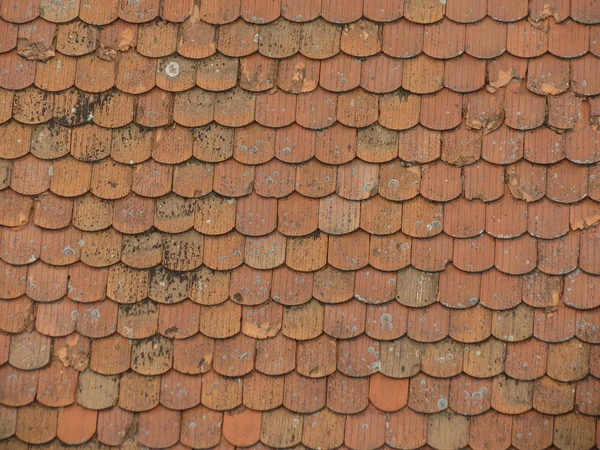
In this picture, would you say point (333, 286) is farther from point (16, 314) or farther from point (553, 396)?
point (16, 314)

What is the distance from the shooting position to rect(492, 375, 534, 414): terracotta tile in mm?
3811

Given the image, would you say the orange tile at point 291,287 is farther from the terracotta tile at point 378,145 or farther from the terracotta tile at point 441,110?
the terracotta tile at point 441,110

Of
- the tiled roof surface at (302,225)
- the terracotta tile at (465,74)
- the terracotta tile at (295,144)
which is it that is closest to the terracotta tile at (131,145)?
the tiled roof surface at (302,225)

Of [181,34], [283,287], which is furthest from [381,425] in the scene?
[181,34]

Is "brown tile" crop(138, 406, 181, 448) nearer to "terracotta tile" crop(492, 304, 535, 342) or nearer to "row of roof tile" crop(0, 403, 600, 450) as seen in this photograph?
"row of roof tile" crop(0, 403, 600, 450)

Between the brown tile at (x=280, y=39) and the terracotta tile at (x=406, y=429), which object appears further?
the brown tile at (x=280, y=39)

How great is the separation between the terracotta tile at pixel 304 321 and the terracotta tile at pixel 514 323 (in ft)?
2.43

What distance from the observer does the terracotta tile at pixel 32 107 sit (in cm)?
404

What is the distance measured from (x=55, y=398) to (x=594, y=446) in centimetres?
227

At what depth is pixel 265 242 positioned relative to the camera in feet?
12.9

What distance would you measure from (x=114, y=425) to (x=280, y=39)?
5.97 ft

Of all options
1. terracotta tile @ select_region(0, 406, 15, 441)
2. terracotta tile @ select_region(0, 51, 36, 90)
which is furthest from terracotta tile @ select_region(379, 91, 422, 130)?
terracotta tile @ select_region(0, 406, 15, 441)

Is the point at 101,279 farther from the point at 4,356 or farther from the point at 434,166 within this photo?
the point at 434,166

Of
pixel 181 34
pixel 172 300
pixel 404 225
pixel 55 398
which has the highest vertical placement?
pixel 181 34
